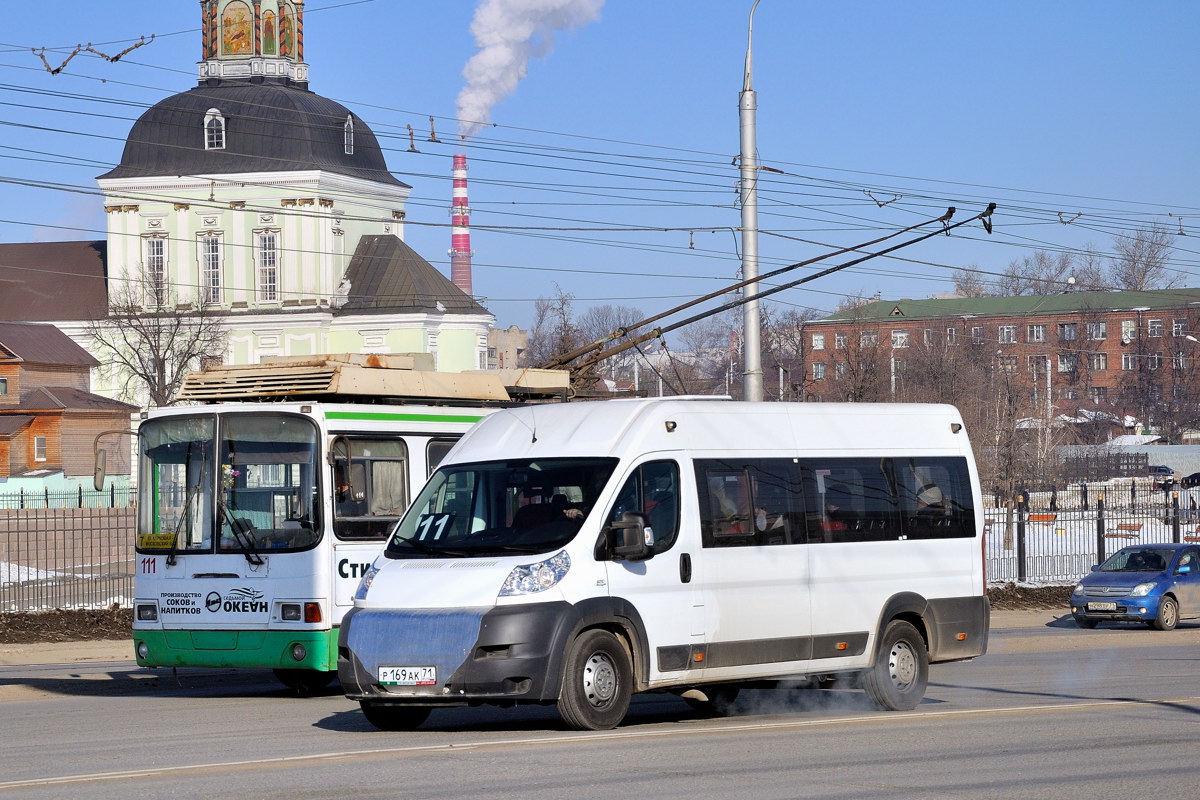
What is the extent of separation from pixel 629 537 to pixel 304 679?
5975 millimetres

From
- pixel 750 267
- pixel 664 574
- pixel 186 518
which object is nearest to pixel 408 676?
pixel 664 574

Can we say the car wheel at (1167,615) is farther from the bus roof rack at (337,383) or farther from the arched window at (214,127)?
the arched window at (214,127)

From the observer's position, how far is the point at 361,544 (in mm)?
15328

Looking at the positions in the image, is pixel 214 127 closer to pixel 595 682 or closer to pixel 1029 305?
pixel 1029 305

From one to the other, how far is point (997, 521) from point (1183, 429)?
256ft

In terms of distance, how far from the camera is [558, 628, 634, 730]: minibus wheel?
11.1m

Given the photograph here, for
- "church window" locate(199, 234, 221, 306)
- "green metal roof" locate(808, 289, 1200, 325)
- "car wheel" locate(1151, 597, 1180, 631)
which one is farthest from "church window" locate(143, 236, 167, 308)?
"car wheel" locate(1151, 597, 1180, 631)

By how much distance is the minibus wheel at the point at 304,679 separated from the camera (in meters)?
16.0

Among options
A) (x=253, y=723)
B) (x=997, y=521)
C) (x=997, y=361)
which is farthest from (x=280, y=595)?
(x=997, y=361)

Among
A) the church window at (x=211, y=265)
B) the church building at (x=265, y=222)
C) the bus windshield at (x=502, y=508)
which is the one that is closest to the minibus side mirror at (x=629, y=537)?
the bus windshield at (x=502, y=508)

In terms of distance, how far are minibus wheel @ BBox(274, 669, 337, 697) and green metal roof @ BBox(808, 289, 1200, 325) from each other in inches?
3943

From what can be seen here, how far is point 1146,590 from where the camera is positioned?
2733cm

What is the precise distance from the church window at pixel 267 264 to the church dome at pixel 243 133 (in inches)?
155

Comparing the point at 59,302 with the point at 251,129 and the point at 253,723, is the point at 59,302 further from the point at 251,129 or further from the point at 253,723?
the point at 253,723
